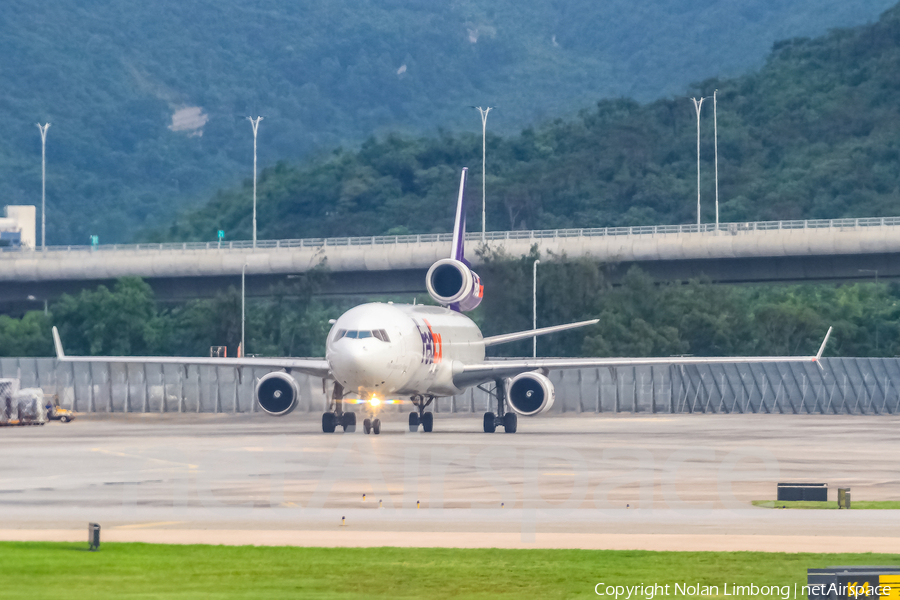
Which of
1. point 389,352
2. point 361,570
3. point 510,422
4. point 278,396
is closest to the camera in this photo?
point 361,570

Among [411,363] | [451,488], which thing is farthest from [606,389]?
[451,488]

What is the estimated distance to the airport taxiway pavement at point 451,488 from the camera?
1706cm

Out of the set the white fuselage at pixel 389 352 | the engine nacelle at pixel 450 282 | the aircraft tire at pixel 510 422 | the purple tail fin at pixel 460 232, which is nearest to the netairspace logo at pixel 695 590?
the white fuselage at pixel 389 352

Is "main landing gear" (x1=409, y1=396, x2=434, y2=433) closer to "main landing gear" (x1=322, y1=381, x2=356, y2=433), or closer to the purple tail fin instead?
"main landing gear" (x1=322, y1=381, x2=356, y2=433)

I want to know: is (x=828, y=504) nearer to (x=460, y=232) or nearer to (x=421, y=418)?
(x=421, y=418)

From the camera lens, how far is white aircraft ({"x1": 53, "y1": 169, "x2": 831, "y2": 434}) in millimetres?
40375

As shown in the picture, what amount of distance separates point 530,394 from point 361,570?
29.9 metres

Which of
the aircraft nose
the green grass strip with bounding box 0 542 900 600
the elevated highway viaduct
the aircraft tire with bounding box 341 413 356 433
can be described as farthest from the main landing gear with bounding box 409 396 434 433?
the elevated highway viaduct

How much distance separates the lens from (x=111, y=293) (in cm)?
11662

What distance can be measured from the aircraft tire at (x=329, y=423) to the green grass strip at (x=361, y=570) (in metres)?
Answer: 27.2

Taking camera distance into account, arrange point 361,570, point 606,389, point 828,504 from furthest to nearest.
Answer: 1. point 606,389
2. point 828,504
3. point 361,570

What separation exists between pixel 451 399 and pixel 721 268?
39.2m

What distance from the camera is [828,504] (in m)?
20.8

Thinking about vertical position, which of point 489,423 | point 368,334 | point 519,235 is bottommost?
point 489,423
